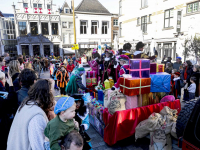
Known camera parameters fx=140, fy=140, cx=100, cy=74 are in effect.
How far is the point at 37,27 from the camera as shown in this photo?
2677 cm

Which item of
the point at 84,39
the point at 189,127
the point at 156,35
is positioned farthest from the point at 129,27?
the point at 189,127

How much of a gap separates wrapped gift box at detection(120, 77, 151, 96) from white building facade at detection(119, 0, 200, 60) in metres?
8.66

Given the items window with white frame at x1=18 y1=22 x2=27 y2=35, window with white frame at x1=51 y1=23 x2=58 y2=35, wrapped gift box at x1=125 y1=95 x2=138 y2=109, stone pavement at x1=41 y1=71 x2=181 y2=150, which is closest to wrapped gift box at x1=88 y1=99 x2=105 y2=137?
stone pavement at x1=41 y1=71 x2=181 y2=150

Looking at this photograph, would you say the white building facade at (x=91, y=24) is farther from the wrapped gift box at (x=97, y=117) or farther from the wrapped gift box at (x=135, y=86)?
the wrapped gift box at (x=135, y=86)

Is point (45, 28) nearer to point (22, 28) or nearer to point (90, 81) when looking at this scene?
point (22, 28)

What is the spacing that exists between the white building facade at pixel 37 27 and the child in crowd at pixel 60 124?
26.7m

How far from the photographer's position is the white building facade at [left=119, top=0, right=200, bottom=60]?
11983 millimetres

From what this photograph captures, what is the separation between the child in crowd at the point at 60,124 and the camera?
1.54 meters

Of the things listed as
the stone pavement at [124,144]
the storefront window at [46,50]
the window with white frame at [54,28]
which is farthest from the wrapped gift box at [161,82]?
the window with white frame at [54,28]

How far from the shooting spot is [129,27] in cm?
1920

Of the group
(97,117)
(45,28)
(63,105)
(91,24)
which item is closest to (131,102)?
(97,117)

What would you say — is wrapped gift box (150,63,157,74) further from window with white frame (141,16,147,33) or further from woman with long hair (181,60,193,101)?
window with white frame (141,16,147,33)

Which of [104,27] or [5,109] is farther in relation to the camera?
[104,27]

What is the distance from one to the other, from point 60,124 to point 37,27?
1154 inches
